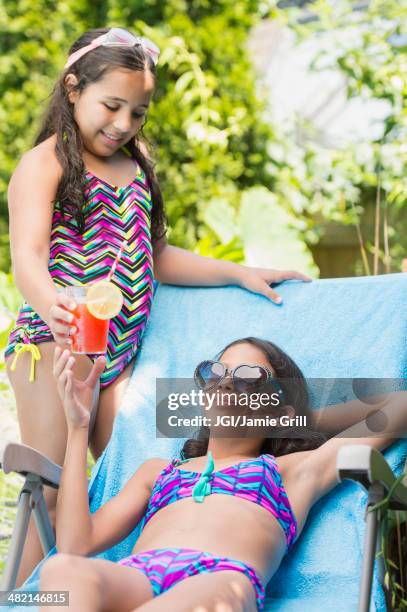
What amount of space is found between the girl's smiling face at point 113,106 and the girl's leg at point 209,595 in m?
1.38

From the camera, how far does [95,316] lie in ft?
7.64

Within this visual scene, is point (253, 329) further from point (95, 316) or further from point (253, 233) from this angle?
point (253, 233)

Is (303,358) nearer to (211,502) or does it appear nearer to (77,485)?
(211,502)

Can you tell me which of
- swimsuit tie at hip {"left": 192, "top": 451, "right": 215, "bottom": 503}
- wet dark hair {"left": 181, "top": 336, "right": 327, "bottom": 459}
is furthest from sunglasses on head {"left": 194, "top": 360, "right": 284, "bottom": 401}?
swimsuit tie at hip {"left": 192, "top": 451, "right": 215, "bottom": 503}

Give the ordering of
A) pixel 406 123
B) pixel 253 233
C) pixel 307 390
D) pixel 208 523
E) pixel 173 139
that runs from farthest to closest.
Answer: pixel 173 139
pixel 253 233
pixel 406 123
pixel 307 390
pixel 208 523

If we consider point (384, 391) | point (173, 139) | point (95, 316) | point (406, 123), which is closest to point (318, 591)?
point (384, 391)

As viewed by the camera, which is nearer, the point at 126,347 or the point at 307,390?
the point at 307,390

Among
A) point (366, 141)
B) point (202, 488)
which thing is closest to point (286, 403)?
point (202, 488)

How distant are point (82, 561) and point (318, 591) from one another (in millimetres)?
767

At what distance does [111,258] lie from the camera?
2.86 m

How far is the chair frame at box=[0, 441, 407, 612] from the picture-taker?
→ 6.56 feet

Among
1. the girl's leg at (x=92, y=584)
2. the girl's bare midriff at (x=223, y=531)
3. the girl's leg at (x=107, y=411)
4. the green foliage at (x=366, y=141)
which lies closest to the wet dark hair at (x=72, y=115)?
the girl's leg at (x=107, y=411)

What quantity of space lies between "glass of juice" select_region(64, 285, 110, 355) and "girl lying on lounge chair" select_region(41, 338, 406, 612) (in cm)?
5

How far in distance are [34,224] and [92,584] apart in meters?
1.13
